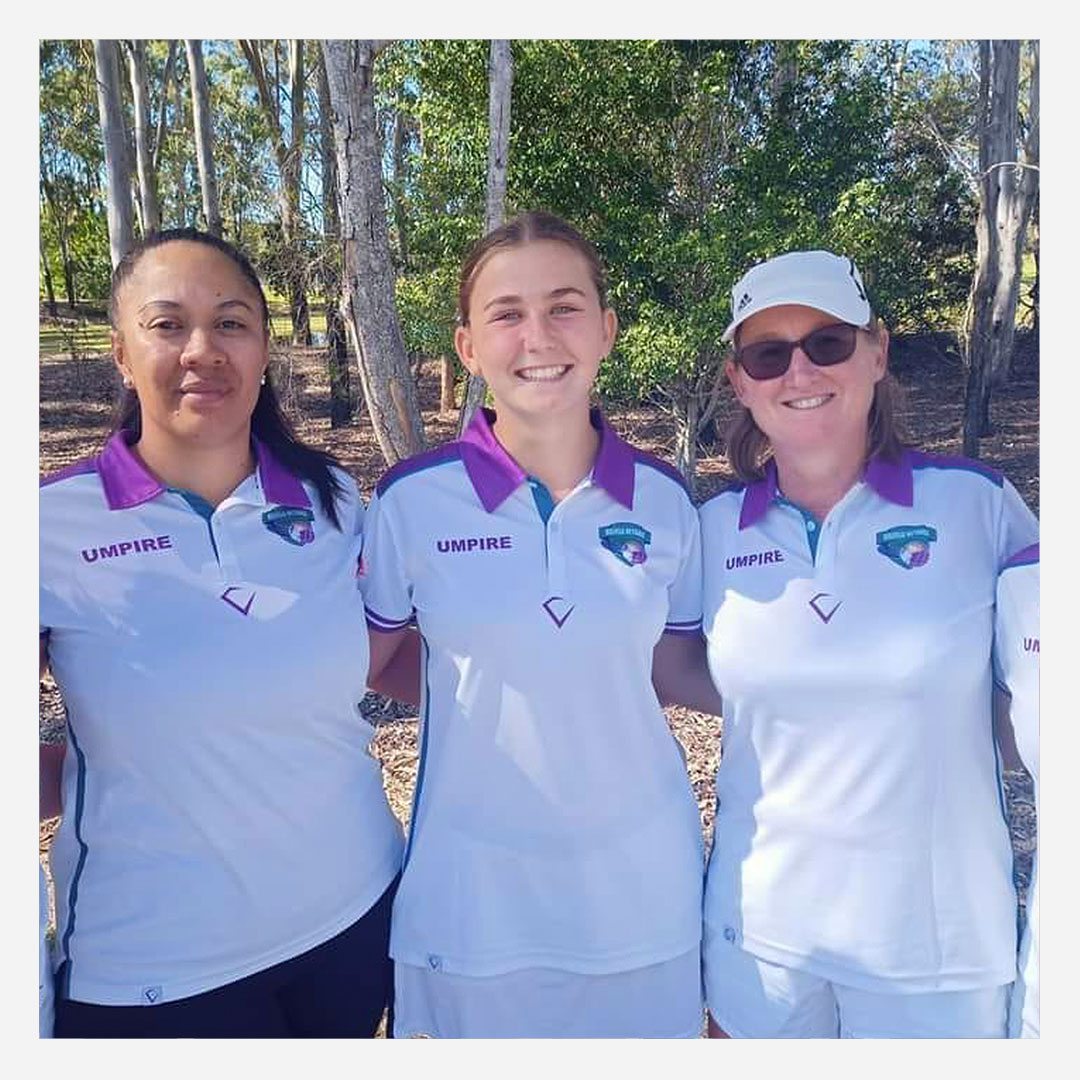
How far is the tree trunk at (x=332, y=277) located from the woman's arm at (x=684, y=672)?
497 cm

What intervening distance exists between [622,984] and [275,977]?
796 millimetres

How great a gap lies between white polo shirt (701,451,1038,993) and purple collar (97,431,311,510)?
1.04m

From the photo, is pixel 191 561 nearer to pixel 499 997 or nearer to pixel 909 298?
pixel 499 997

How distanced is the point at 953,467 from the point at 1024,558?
267 mm

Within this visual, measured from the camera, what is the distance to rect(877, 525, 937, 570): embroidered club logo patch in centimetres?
213

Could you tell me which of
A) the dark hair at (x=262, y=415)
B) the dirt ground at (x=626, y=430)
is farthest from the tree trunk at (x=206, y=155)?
the dark hair at (x=262, y=415)

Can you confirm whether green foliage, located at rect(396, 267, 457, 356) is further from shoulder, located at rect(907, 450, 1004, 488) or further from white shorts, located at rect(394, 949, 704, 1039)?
white shorts, located at rect(394, 949, 704, 1039)

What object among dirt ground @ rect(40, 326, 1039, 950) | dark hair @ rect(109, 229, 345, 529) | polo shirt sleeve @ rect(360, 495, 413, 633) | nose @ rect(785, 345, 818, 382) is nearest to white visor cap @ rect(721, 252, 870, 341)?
nose @ rect(785, 345, 818, 382)

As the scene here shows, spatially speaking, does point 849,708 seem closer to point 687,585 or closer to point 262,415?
point 687,585

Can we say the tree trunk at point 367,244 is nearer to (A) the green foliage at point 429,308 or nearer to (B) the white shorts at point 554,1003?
(A) the green foliage at point 429,308

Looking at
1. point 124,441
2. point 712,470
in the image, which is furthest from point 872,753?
point 712,470

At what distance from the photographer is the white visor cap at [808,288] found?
221 centimetres

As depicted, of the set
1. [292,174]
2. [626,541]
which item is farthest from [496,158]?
[626,541]

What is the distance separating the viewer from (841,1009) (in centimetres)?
220
